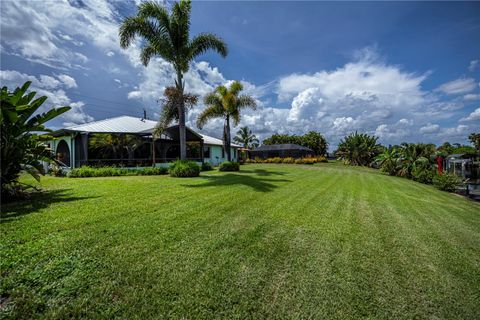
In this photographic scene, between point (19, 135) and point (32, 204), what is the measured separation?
2.52 meters

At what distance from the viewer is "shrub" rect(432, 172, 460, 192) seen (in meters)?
15.8

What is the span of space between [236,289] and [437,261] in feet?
12.7

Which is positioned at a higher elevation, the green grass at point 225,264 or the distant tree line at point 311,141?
the distant tree line at point 311,141

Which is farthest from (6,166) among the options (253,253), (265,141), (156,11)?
(265,141)

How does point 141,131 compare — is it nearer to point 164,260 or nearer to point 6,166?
point 6,166

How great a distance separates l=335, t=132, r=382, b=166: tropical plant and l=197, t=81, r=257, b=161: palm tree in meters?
25.7

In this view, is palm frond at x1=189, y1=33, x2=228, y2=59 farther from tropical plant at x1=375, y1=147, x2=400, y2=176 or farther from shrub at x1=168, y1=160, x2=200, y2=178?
tropical plant at x1=375, y1=147, x2=400, y2=176

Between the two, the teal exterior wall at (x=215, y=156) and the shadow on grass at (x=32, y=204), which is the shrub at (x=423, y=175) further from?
the shadow on grass at (x=32, y=204)

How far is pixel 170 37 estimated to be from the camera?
512 inches

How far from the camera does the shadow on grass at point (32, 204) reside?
498 cm

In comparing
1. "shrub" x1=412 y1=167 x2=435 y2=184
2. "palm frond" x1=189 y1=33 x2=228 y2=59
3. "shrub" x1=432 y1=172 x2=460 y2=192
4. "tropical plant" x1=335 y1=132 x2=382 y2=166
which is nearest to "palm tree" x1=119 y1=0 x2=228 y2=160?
"palm frond" x1=189 y1=33 x2=228 y2=59

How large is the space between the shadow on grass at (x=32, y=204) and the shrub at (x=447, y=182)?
22378 mm

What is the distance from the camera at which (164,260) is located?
10.7 ft

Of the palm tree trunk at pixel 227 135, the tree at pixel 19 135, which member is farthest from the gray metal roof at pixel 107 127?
the tree at pixel 19 135
